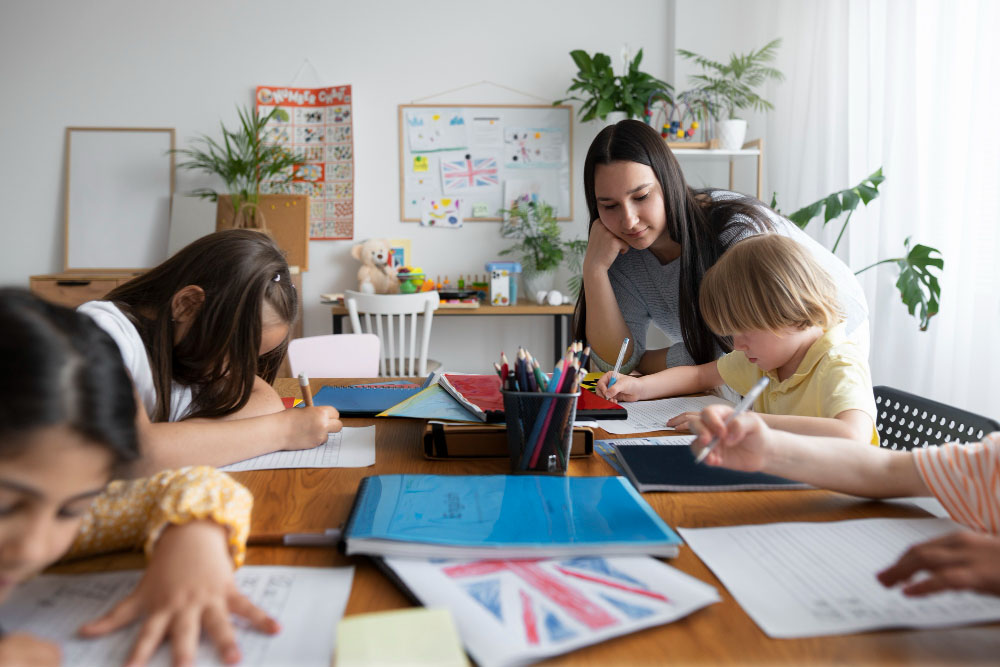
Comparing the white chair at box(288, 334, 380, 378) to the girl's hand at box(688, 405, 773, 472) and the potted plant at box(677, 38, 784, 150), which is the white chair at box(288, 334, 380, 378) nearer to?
the girl's hand at box(688, 405, 773, 472)

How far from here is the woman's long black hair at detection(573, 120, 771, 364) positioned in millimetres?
1618

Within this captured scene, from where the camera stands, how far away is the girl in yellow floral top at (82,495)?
0.50 metres

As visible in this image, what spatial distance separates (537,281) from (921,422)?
2.77 meters

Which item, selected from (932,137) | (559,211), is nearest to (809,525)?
(932,137)

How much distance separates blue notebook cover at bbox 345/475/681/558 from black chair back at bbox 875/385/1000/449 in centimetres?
57

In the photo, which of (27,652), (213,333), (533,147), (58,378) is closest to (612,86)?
(533,147)

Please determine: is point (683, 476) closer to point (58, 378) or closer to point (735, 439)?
point (735, 439)

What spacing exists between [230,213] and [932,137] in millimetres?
3129

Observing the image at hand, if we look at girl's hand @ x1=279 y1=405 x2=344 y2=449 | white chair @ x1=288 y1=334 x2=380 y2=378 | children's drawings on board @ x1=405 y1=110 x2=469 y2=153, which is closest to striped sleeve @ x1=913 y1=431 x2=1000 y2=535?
girl's hand @ x1=279 y1=405 x2=344 y2=449

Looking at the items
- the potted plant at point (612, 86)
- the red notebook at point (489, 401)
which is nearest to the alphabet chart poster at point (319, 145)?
the potted plant at point (612, 86)

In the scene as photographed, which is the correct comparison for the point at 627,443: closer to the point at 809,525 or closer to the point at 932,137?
the point at 809,525

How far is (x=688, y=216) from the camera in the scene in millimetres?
1681

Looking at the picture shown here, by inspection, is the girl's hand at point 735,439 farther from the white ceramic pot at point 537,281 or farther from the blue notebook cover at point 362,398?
the white ceramic pot at point 537,281

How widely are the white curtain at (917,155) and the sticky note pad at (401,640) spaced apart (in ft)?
7.51
